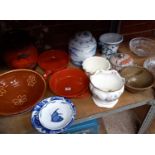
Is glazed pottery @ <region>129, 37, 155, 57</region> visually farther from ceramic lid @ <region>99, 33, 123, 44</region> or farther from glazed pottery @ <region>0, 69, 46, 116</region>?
glazed pottery @ <region>0, 69, 46, 116</region>

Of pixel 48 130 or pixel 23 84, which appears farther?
pixel 23 84

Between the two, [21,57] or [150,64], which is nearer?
[21,57]

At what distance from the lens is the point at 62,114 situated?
734 mm

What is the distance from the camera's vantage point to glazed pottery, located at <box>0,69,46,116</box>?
77 cm

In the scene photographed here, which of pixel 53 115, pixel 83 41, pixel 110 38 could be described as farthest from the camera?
pixel 110 38

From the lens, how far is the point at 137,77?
0.87 m

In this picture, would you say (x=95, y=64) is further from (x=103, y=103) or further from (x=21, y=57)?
(x=21, y=57)

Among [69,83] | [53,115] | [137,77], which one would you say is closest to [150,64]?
[137,77]

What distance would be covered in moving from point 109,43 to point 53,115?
385 mm

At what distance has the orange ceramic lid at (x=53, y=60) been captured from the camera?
89cm

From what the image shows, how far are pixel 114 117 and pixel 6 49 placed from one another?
2.56 feet

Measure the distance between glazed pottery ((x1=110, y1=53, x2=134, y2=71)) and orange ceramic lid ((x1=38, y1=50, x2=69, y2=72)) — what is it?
0.20m
